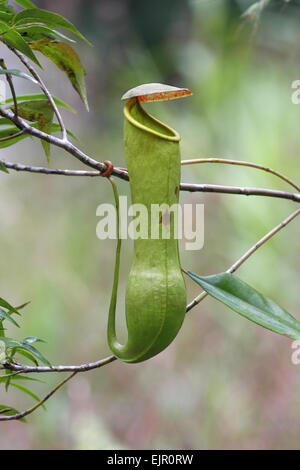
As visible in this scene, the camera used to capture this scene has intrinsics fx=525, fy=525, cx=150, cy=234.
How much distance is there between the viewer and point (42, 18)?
548 mm

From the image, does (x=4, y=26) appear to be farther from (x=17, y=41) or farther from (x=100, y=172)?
(x=100, y=172)

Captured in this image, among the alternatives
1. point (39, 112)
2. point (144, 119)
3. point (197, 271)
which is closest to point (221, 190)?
point (144, 119)

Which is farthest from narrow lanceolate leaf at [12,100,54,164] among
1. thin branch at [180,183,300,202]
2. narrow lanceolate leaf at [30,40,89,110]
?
thin branch at [180,183,300,202]

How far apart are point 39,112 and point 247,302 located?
0.33 meters

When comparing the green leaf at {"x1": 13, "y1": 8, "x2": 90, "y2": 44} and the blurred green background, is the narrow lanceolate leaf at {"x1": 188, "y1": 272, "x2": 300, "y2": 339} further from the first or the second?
the blurred green background

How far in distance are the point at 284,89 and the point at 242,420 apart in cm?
133

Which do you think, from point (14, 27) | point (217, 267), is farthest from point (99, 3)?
point (14, 27)

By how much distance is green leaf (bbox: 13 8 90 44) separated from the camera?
0.53 meters

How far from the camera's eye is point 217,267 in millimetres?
2080

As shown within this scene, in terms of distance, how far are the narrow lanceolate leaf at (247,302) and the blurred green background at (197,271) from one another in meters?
1.18

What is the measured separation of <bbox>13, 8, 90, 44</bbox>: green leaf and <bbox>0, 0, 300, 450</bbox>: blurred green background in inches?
43.7

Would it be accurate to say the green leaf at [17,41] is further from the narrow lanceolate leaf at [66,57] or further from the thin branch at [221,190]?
the thin branch at [221,190]

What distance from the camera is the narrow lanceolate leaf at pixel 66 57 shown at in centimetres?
61
